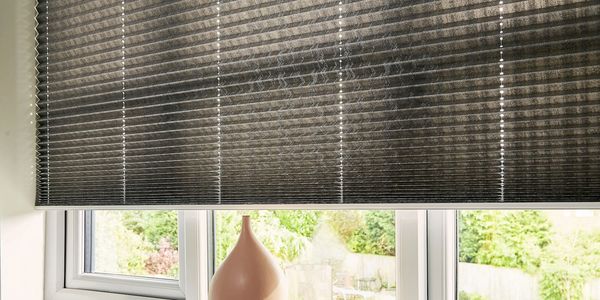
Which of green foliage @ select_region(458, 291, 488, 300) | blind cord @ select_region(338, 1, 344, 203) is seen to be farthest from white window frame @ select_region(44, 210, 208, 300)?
green foliage @ select_region(458, 291, 488, 300)

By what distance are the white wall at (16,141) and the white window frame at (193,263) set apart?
0.11 m

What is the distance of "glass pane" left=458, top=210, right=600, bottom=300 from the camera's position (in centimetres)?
141

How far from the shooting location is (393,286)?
165 cm

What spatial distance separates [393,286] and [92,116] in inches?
42.7

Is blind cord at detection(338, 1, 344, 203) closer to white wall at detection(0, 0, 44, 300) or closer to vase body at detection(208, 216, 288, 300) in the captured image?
vase body at detection(208, 216, 288, 300)

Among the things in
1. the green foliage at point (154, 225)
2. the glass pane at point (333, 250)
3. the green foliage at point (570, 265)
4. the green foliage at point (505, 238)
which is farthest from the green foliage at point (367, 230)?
the green foliage at point (154, 225)

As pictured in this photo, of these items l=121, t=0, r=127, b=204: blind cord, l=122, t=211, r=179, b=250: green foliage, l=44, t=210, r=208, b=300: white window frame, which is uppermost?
l=121, t=0, r=127, b=204: blind cord

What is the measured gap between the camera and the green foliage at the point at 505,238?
146 centimetres

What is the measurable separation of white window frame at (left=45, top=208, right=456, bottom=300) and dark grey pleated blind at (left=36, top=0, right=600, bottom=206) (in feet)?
0.57

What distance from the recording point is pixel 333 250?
5.72 ft

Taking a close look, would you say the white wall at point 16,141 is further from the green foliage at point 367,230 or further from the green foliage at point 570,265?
the green foliage at point 570,265

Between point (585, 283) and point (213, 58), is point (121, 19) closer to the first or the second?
point (213, 58)

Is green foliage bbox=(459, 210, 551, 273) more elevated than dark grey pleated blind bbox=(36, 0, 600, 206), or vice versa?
dark grey pleated blind bbox=(36, 0, 600, 206)

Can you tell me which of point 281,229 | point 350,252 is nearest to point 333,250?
point 350,252
